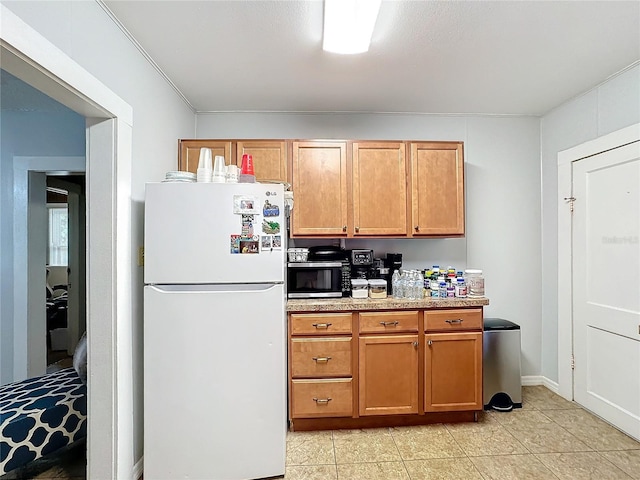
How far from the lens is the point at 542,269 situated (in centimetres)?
316

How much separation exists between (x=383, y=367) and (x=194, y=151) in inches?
85.9

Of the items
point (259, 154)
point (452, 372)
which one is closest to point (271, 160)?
point (259, 154)

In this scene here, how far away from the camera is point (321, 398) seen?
7.85 feet

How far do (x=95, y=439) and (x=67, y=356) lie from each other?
9.35 ft

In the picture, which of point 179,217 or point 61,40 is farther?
point 179,217

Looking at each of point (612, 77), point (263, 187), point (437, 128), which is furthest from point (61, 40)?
point (612, 77)

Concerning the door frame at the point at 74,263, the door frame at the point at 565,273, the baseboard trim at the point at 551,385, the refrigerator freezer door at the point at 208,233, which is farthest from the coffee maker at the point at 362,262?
the door frame at the point at 74,263

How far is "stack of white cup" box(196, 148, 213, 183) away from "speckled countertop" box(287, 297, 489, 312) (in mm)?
1031

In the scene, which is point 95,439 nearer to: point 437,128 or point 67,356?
point 67,356

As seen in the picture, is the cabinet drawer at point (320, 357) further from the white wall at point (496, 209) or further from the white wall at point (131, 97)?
the white wall at point (496, 209)

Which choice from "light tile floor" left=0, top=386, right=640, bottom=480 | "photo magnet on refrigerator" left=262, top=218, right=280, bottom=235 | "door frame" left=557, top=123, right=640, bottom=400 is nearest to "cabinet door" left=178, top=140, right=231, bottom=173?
"photo magnet on refrigerator" left=262, top=218, right=280, bottom=235

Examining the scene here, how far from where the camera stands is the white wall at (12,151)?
2713 mm

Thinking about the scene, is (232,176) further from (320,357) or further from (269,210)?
(320,357)

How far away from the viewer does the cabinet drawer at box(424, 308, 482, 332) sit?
2.47m
